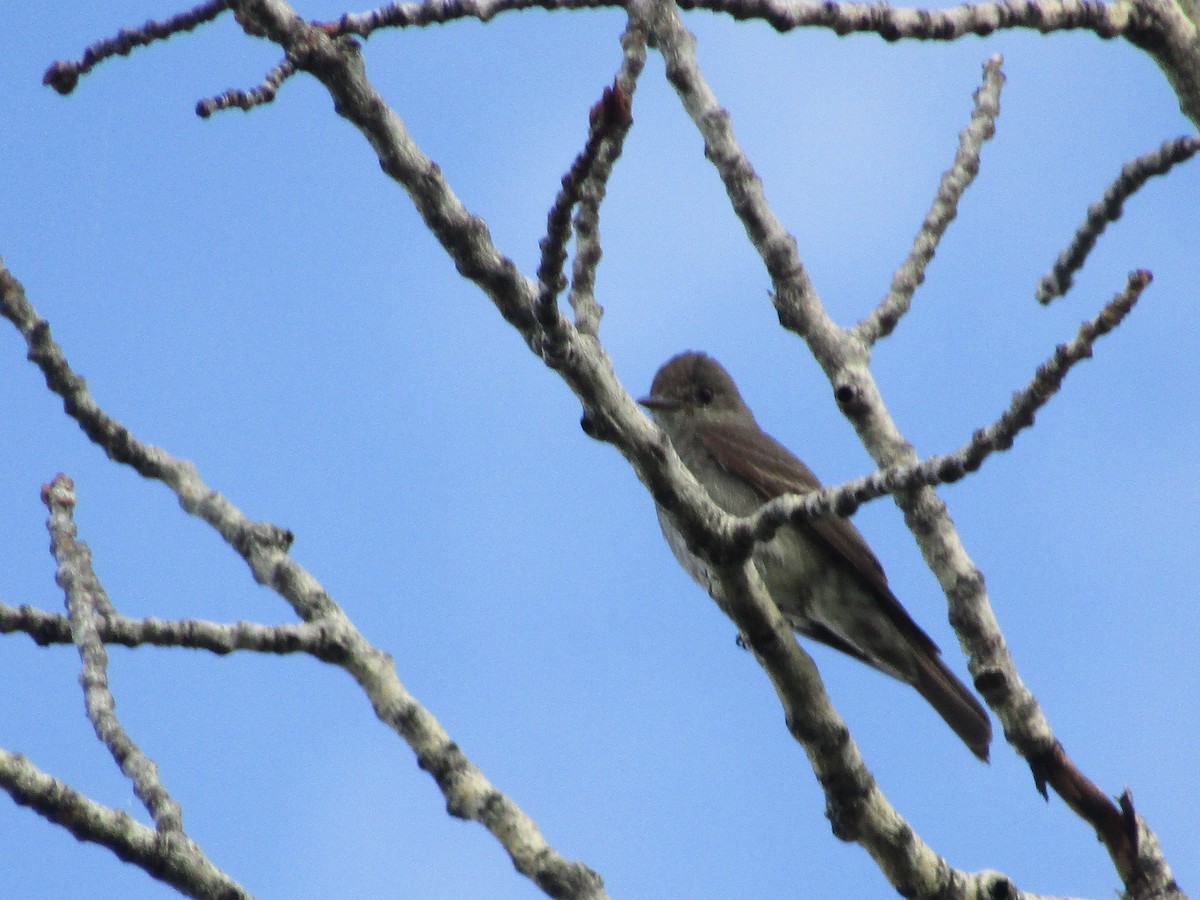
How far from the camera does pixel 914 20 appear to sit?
4.80 meters

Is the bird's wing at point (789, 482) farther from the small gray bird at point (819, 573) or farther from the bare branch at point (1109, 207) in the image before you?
the bare branch at point (1109, 207)

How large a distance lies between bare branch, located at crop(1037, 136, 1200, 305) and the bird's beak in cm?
338

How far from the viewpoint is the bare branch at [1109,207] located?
4.75 meters

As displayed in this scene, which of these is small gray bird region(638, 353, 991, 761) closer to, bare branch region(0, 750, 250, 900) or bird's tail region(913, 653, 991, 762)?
bird's tail region(913, 653, 991, 762)

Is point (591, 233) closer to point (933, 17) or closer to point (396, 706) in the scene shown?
point (396, 706)

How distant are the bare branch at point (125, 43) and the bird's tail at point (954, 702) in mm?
4563

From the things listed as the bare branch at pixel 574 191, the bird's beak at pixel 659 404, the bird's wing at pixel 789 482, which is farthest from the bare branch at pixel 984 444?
the bird's beak at pixel 659 404

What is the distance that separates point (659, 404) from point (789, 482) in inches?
37.7

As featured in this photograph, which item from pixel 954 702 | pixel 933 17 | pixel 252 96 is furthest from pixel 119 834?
pixel 954 702

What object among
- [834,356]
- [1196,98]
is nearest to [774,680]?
[834,356]

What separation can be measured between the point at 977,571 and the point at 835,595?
2.71m

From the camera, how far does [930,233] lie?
543 cm

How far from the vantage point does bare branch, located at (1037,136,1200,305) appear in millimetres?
4746

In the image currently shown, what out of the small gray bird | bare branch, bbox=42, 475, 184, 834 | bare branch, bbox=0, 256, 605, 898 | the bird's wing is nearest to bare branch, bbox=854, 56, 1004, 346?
the small gray bird
